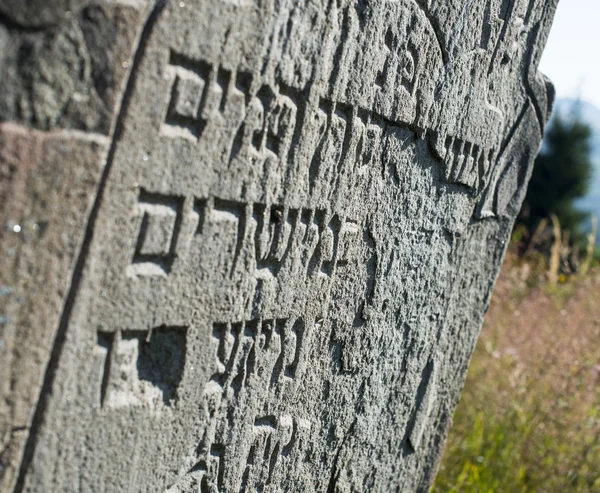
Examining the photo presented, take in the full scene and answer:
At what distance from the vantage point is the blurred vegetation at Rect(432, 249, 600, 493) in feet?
9.15

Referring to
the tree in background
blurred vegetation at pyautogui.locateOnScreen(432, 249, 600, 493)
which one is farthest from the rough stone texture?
the tree in background

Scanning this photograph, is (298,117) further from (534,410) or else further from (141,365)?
(534,410)

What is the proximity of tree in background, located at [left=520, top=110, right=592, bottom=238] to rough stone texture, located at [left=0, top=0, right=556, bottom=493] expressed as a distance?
33.3 ft

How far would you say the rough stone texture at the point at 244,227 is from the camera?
0.97 meters

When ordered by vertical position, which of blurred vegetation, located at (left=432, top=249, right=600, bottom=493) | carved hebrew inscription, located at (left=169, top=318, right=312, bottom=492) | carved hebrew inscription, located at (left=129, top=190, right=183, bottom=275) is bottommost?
blurred vegetation, located at (left=432, top=249, right=600, bottom=493)

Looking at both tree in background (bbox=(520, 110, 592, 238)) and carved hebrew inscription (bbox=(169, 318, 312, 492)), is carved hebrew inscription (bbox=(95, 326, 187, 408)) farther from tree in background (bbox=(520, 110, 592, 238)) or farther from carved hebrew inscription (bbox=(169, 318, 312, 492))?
tree in background (bbox=(520, 110, 592, 238))

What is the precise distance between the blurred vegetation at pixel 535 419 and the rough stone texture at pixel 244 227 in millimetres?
857

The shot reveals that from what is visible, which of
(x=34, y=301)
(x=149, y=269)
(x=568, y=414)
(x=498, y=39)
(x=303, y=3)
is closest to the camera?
(x=34, y=301)

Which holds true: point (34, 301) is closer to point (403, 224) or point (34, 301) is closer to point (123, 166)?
point (123, 166)

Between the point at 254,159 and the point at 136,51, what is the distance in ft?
1.02

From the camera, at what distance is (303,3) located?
125cm

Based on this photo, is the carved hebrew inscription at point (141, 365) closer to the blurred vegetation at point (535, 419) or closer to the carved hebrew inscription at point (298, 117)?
the carved hebrew inscription at point (298, 117)

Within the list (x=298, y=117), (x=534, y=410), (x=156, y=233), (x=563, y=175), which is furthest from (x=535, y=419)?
(x=563, y=175)

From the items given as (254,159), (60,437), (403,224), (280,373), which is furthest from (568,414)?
(60,437)
